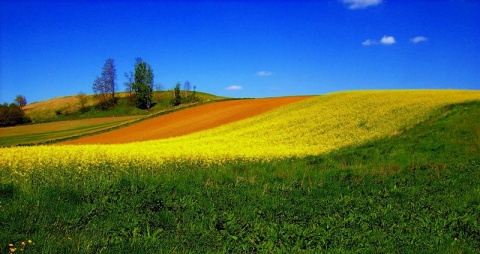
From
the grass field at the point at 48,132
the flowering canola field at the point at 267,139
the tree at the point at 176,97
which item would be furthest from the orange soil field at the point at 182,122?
the tree at the point at 176,97

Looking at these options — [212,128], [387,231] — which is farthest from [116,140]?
[387,231]

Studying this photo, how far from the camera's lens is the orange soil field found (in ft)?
111

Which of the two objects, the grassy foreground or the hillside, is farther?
the hillside

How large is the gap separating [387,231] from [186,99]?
95.1 meters

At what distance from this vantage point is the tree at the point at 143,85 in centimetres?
8850

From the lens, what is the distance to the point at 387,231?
7.46 metres

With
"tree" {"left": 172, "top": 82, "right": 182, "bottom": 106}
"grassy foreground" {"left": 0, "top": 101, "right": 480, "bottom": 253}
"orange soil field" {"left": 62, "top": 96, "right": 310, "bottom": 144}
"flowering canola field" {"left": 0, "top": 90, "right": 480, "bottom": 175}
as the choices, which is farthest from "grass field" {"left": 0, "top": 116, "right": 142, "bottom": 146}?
"tree" {"left": 172, "top": 82, "right": 182, "bottom": 106}

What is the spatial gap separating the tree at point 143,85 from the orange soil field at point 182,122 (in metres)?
40.3

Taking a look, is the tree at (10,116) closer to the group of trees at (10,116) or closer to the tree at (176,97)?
the group of trees at (10,116)

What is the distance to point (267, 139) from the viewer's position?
27062 millimetres

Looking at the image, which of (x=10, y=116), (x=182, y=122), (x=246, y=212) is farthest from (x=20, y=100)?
(x=246, y=212)

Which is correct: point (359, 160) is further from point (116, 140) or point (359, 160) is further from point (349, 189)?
point (116, 140)

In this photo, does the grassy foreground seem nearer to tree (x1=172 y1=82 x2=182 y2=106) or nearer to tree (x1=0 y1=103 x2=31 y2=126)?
tree (x1=0 y1=103 x2=31 y2=126)

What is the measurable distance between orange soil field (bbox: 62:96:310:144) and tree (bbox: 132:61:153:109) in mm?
40276
